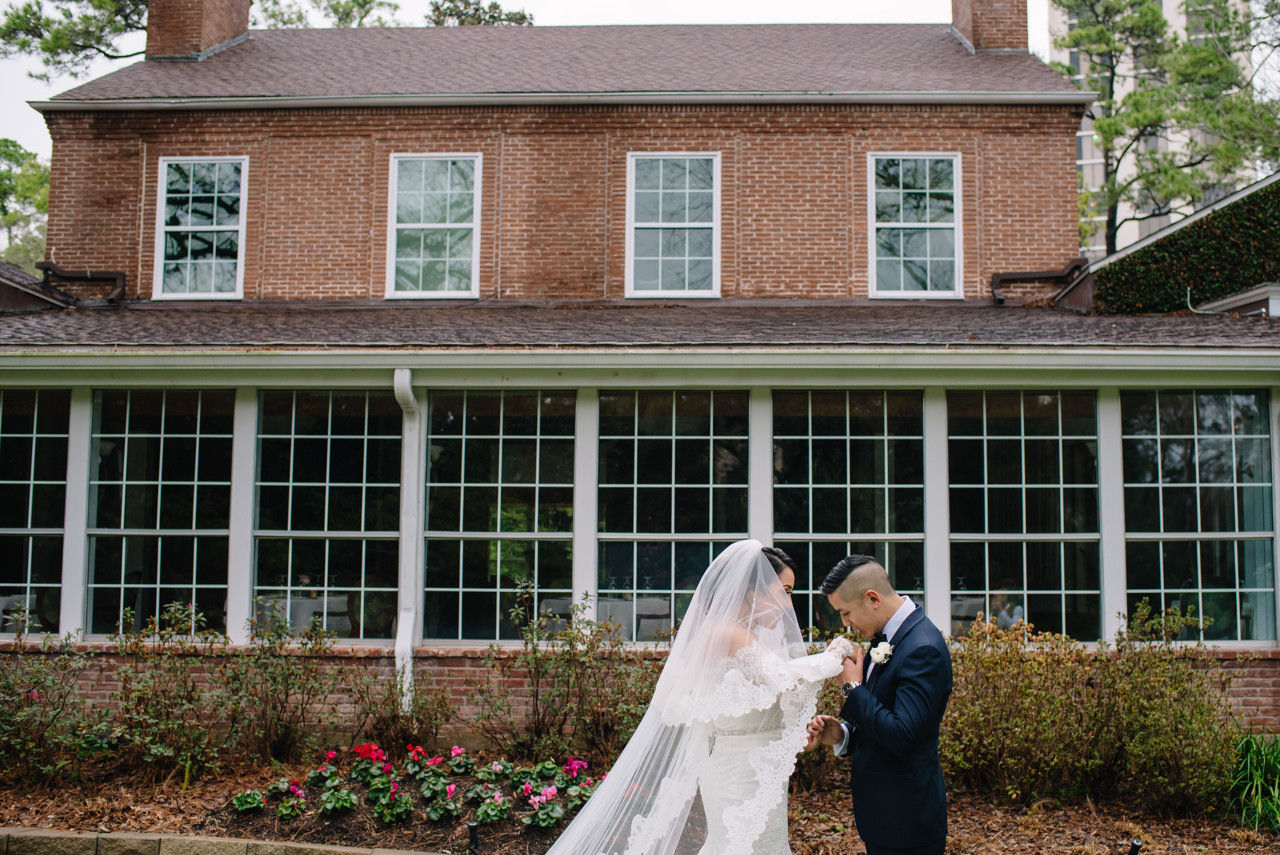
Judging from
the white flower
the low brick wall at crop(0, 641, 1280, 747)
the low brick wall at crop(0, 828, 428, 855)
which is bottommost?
the low brick wall at crop(0, 828, 428, 855)

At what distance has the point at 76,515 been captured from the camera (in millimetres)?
8281

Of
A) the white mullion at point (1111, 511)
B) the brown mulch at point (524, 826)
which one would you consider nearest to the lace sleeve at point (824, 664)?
the brown mulch at point (524, 826)

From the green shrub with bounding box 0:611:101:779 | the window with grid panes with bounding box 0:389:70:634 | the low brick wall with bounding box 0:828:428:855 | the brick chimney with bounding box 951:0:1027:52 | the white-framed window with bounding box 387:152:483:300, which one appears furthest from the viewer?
the brick chimney with bounding box 951:0:1027:52

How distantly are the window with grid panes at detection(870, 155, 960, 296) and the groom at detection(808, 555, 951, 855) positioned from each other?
821 centimetres

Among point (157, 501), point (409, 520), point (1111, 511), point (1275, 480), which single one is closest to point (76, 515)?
point (157, 501)

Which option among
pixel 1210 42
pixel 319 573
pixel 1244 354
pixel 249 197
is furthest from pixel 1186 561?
pixel 1210 42

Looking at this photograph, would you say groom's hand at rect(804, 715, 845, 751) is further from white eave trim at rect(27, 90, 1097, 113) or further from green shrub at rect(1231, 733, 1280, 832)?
white eave trim at rect(27, 90, 1097, 113)

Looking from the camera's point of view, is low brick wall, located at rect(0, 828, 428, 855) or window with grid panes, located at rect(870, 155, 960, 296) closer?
low brick wall, located at rect(0, 828, 428, 855)

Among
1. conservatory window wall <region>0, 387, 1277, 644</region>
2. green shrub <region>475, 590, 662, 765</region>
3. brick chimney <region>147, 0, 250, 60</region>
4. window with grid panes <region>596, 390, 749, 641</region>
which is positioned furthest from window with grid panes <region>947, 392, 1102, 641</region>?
brick chimney <region>147, 0, 250, 60</region>

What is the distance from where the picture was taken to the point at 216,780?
683 centimetres

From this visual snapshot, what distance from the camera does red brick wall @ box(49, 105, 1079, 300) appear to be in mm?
11406

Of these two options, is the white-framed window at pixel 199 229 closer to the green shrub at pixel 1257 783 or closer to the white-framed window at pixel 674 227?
the white-framed window at pixel 674 227

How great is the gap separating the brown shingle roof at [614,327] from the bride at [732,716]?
3630 mm

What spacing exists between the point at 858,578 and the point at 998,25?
12.0 meters
